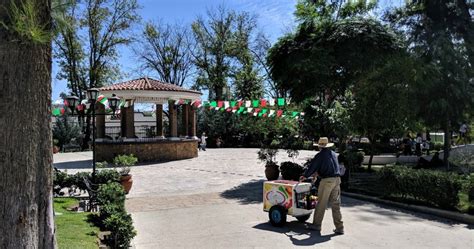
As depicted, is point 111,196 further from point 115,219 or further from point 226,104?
point 226,104

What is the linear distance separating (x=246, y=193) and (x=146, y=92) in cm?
1259

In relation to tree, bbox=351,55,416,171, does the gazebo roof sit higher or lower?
higher

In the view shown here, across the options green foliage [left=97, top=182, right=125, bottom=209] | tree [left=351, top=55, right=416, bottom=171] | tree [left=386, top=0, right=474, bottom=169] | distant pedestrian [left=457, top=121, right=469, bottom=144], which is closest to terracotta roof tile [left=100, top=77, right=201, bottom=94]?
tree [left=351, top=55, right=416, bottom=171]

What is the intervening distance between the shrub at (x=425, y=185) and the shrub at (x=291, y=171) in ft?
10.5

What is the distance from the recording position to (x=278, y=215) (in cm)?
807

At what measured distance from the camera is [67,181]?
1204 centimetres

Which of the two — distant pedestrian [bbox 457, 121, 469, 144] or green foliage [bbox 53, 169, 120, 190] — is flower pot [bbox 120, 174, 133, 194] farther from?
distant pedestrian [bbox 457, 121, 469, 144]

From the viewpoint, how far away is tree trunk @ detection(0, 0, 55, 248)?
3738mm

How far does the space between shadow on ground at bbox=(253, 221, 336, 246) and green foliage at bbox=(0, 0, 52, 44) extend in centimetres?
509

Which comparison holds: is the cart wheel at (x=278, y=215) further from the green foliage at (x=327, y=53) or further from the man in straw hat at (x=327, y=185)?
the green foliage at (x=327, y=53)

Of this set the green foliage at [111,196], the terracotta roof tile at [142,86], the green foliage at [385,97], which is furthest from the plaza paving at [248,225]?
the terracotta roof tile at [142,86]

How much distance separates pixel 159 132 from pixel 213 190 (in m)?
14.9

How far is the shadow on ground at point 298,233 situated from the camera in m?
7.20

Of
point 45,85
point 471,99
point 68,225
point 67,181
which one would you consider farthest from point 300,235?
point 471,99
